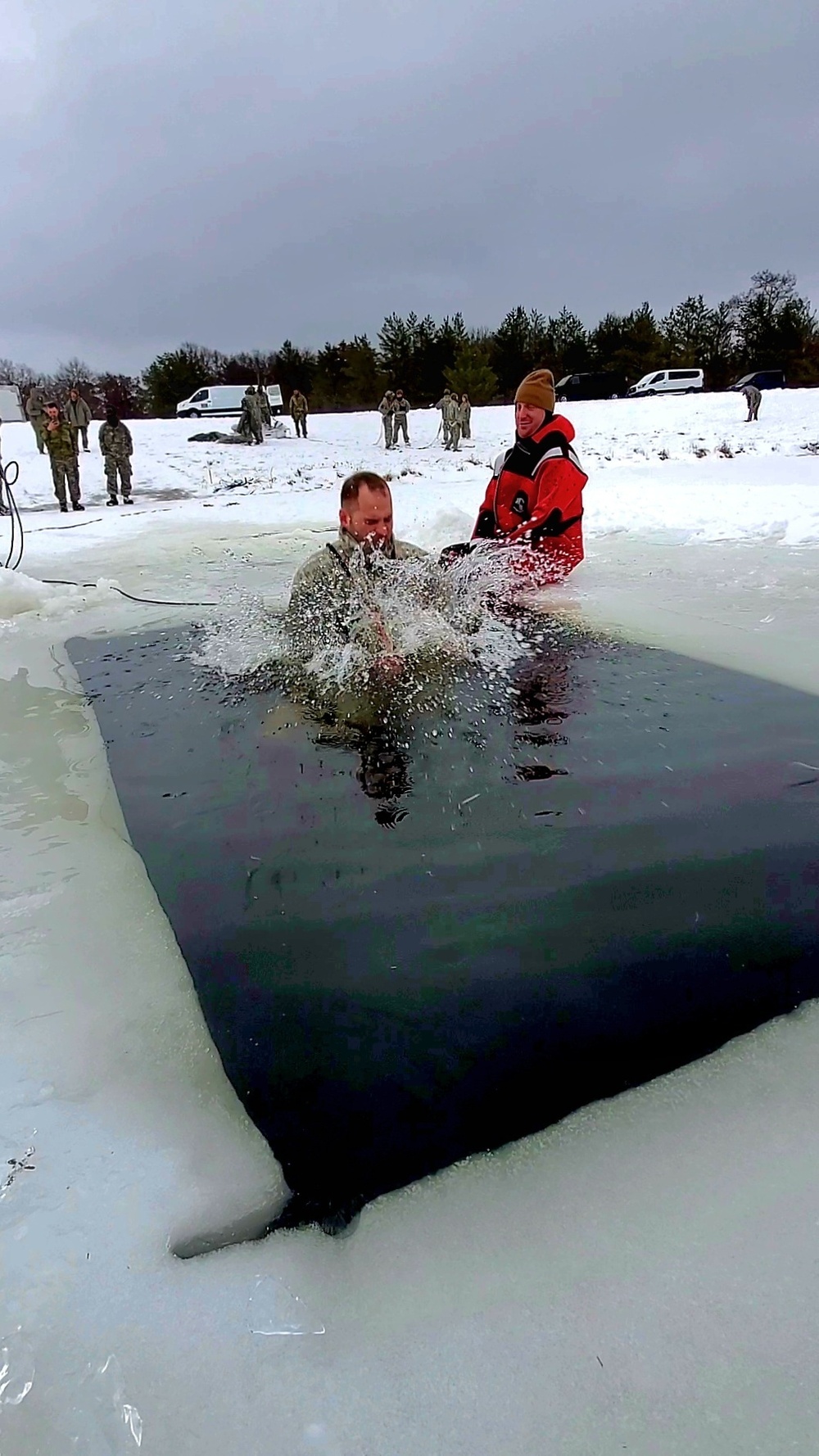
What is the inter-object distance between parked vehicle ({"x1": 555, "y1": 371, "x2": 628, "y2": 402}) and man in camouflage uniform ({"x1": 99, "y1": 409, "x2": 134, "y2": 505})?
25886mm

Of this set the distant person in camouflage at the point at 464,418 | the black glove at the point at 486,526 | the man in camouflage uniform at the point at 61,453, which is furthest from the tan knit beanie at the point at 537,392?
the distant person in camouflage at the point at 464,418

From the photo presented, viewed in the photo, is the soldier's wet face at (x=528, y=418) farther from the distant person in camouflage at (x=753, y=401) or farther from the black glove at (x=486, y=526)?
the distant person in camouflage at (x=753, y=401)

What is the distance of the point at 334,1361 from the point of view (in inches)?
47.7

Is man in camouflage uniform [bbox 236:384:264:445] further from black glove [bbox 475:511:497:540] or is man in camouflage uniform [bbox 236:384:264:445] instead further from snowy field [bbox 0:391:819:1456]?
snowy field [bbox 0:391:819:1456]

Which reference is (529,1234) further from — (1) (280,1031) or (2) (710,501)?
(2) (710,501)

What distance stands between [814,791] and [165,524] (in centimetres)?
1133

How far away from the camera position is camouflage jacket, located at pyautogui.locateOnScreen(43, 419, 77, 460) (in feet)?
43.9

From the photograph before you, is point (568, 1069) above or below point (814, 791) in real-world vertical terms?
below

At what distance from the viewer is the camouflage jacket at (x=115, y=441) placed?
15117 millimetres

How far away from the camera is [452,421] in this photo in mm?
24453

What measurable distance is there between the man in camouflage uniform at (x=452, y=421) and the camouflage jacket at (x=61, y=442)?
42.8ft

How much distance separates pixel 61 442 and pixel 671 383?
104 ft

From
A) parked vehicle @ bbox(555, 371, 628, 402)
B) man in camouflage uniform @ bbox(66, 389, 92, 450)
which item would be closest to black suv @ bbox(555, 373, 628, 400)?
parked vehicle @ bbox(555, 371, 628, 402)

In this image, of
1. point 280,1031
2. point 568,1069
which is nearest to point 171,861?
point 280,1031
